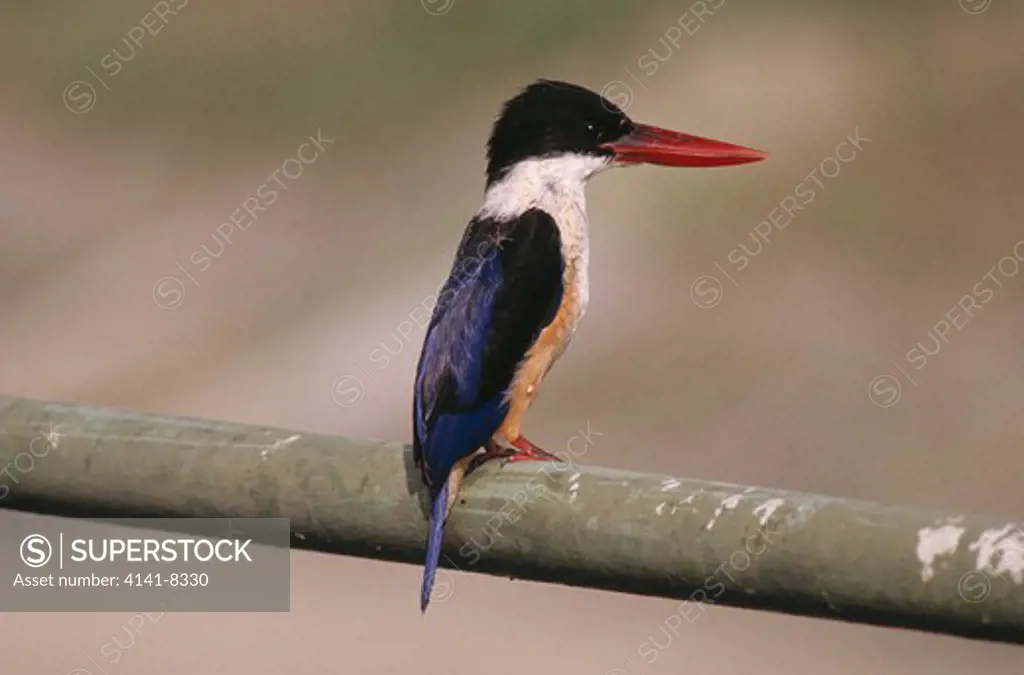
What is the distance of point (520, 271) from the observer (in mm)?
2381

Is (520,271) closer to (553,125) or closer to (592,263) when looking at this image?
(553,125)

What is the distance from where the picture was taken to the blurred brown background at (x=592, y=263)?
459 centimetres

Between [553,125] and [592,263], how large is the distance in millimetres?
3979

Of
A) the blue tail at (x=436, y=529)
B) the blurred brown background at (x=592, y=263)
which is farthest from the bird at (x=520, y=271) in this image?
the blurred brown background at (x=592, y=263)

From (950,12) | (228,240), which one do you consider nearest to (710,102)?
(950,12)

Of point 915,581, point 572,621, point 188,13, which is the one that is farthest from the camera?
point 188,13

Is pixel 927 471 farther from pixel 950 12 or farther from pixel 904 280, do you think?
pixel 950 12

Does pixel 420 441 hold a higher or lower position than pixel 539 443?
lower

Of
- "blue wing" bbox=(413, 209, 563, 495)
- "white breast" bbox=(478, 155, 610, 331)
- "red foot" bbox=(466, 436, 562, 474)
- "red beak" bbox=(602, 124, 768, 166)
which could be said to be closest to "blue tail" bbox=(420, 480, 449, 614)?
"red foot" bbox=(466, 436, 562, 474)

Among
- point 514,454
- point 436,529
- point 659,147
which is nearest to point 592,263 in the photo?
point 659,147

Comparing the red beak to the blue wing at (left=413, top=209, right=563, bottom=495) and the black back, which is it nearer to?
the black back

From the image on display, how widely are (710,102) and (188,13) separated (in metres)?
2.69

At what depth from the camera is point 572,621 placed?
4.52 m

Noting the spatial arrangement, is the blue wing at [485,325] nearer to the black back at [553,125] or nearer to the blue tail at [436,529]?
the black back at [553,125]
